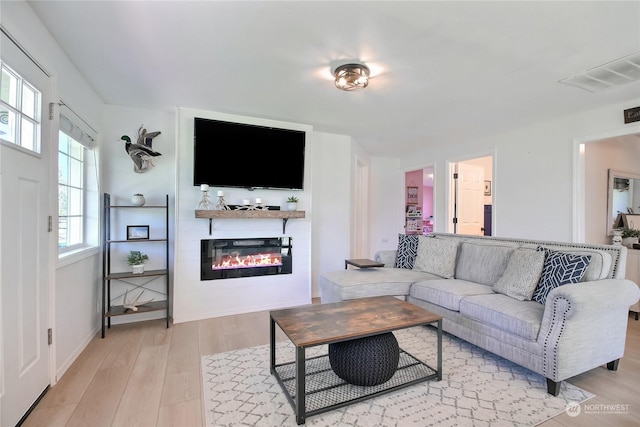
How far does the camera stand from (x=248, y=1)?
167 centimetres

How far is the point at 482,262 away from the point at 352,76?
2.21 meters

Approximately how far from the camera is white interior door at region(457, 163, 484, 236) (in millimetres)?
5062

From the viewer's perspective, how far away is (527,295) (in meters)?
2.37

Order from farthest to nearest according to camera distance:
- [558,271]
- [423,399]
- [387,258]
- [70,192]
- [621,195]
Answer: [621,195] < [387,258] < [70,192] < [558,271] < [423,399]

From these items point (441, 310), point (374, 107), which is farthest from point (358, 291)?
point (374, 107)

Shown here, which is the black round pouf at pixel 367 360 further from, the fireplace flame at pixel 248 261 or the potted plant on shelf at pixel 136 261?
the potted plant on shelf at pixel 136 261

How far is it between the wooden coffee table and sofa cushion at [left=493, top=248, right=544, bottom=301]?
0.88 m

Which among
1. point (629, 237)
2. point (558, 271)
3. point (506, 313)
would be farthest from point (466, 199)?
point (506, 313)

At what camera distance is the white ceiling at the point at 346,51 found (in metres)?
1.75

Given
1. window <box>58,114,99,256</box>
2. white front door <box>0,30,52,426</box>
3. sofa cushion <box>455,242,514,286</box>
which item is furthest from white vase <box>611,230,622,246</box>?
window <box>58,114,99,256</box>

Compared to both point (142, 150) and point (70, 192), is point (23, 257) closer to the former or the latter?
point (70, 192)

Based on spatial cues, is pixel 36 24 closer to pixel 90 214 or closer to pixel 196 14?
pixel 196 14

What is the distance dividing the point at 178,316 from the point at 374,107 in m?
3.13

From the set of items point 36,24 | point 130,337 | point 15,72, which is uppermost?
point 36,24
